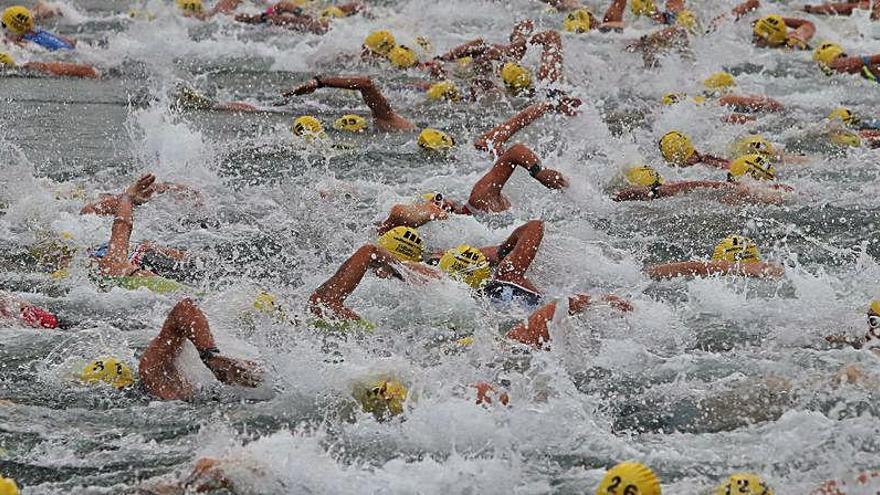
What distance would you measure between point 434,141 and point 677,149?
209cm

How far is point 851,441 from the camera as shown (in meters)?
6.42

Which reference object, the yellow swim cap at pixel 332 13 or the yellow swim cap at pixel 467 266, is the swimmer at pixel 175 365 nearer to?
the yellow swim cap at pixel 467 266

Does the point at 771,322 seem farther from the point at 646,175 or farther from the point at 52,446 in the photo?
the point at 52,446

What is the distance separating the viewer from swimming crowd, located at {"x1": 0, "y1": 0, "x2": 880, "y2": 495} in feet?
22.8

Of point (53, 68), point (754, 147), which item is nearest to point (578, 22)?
point (754, 147)

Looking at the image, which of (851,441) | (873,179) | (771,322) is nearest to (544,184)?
(771,322)

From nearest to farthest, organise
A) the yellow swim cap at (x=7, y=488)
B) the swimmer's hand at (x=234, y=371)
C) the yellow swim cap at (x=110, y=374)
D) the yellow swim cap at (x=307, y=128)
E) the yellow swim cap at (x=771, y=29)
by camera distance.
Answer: the yellow swim cap at (x=7, y=488) < the swimmer's hand at (x=234, y=371) < the yellow swim cap at (x=110, y=374) < the yellow swim cap at (x=307, y=128) < the yellow swim cap at (x=771, y=29)

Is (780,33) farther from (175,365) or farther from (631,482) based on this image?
(631,482)

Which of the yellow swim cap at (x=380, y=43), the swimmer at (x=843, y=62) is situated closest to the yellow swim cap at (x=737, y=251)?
the swimmer at (x=843, y=62)

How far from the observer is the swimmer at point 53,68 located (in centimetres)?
1373

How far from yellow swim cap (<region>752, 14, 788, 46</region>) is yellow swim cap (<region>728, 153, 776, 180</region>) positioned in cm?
488

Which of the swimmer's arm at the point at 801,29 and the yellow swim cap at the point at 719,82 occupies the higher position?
the yellow swim cap at the point at 719,82

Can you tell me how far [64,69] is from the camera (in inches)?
543

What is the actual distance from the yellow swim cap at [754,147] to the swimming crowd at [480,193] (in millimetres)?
16
